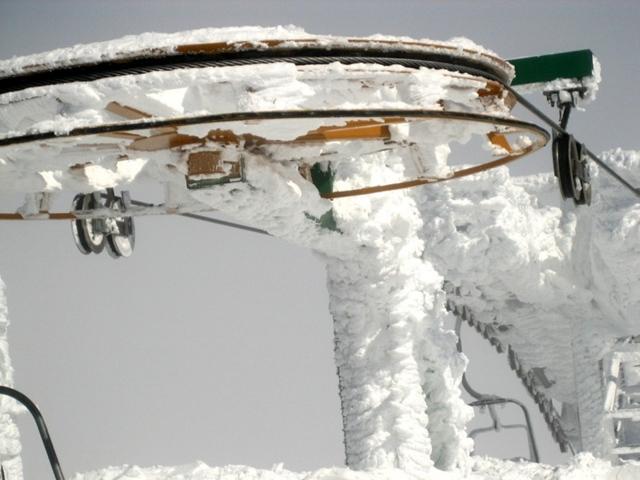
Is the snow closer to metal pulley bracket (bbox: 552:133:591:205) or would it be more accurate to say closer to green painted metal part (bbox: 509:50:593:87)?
metal pulley bracket (bbox: 552:133:591:205)

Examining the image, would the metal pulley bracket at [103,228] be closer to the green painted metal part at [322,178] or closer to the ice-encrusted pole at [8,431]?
the green painted metal part at [322,178]

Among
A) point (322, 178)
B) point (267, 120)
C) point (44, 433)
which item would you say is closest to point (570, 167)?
point (322, 178)

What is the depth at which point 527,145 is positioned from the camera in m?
3.20

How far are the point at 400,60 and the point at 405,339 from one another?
7.72ft

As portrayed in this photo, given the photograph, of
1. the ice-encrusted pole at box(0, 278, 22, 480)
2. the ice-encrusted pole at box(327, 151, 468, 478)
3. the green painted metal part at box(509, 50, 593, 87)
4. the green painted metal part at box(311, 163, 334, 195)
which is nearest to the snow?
the green painted metal part at box(311, 163, 334, 195)

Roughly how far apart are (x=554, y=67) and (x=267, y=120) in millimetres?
2270

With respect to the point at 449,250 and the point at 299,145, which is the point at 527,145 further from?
the point at 449,250

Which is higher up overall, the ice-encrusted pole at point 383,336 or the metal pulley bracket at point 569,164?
the metal pulley bracket at point 569,164

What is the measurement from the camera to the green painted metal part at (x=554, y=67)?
170 inches

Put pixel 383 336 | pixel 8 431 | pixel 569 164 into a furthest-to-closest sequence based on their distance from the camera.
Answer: pixel 8 431
pixel 383 336
pixel 569 164

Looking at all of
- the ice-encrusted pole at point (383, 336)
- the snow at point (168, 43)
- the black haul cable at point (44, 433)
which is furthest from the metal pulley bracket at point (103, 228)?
the snow at point (168, 43)

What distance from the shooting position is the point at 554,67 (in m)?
4.39

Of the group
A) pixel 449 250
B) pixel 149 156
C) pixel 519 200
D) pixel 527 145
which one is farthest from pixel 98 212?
pixel 519 200

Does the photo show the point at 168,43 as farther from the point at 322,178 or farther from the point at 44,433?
the point at 44,433
